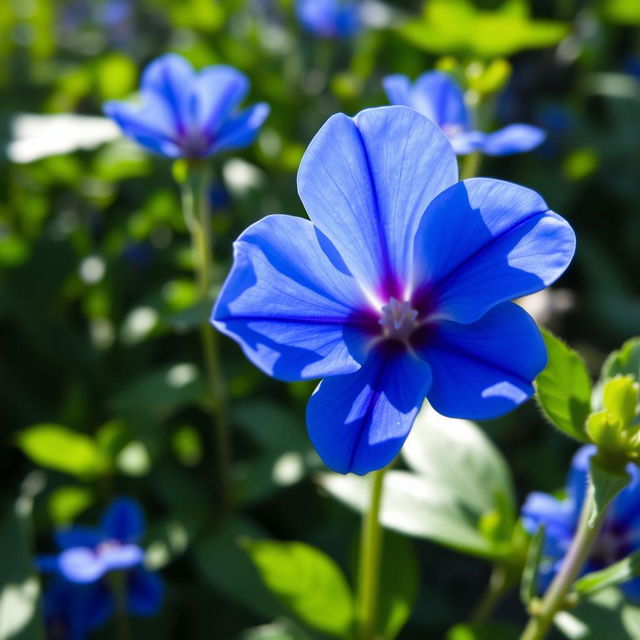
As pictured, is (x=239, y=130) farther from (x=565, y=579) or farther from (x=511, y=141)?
(x=565, y=579)

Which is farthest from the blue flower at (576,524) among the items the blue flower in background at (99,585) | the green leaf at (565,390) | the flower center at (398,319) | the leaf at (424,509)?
the blue flower in background at (99,585)

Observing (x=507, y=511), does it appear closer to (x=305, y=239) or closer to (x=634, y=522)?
(x=634, y=522)

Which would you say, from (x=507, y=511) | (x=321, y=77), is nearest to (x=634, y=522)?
(x=507, y=511)

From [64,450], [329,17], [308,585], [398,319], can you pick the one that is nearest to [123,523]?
[64,450]

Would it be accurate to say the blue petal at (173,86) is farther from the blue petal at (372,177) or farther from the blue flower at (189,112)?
the blue petal at (372,177)

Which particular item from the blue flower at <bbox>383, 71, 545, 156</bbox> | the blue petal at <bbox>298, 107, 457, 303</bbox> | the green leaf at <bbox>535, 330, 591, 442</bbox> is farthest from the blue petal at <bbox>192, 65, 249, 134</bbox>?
the green leaf at <bbox>535, 330, 591, 442</bbox>

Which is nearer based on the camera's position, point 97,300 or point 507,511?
point 507,511

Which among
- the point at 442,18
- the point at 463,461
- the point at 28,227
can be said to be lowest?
the point at 28,227
